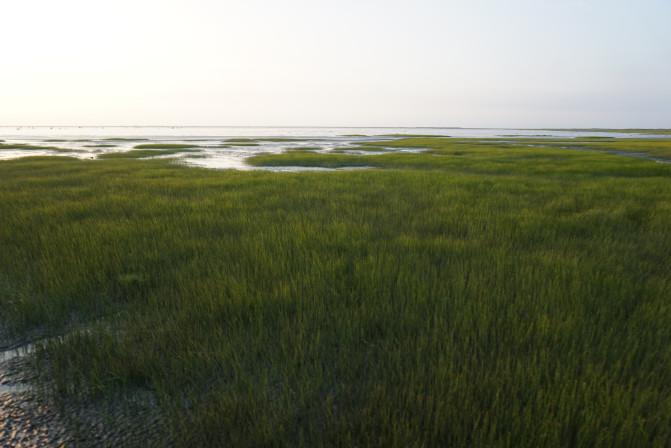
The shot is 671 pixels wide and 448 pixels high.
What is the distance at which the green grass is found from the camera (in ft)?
6.79

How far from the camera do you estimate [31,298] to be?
392cm

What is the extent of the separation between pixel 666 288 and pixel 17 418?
20.9ft

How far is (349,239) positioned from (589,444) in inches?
166

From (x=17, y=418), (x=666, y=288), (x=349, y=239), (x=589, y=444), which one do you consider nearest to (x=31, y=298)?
(x=17, y=418)

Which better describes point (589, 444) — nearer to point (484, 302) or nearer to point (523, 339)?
point (523, 339)

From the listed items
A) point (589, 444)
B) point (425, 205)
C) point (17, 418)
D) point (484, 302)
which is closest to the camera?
point (589, 444)

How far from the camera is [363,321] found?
127 inches

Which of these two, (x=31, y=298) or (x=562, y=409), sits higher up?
(x=562, y=409)

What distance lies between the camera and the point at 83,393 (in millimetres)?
2535

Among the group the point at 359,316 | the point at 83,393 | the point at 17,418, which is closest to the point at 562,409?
the point at 359,316

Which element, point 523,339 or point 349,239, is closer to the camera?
point 523,339

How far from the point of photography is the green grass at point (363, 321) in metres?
2.07

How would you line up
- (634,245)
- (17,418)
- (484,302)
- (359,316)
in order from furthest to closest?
1. (634,245)
2. (484,302)
3. (359,316)
4. (17,418)

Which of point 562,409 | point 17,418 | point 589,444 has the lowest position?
point 17,418
